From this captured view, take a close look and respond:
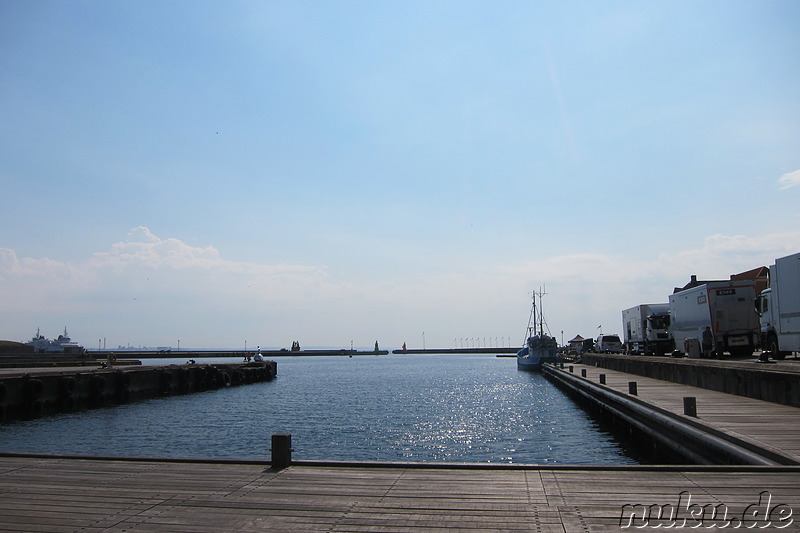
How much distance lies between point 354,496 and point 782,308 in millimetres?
25053

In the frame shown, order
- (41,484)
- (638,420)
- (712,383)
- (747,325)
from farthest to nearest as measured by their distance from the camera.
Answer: (747,325) < (712,383) < (638,420) < (41,484)

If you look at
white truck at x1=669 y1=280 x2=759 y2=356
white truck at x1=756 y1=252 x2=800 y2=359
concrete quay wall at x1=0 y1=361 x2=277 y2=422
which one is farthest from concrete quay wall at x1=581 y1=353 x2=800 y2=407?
concrete quay wall at x1=0 y1=361 x2=277 y2=422

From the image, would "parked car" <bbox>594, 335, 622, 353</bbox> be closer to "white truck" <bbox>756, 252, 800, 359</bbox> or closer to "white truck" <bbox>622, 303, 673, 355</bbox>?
"white truck" <bbox>622, 303, 673, 355</bbox>

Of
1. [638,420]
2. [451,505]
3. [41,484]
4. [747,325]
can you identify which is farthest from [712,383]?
[41,484]

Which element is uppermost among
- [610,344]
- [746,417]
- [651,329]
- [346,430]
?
[651,329]

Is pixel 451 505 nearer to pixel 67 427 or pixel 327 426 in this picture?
pixel 327 426

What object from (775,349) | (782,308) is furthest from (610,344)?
(782,308)

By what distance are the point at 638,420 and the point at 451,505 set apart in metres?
14.7

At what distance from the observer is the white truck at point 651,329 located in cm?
4981

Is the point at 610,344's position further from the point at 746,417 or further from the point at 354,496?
the point at 354,496

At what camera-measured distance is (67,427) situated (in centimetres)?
2939

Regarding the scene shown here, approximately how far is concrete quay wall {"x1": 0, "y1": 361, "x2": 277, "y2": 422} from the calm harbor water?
87.8 inches

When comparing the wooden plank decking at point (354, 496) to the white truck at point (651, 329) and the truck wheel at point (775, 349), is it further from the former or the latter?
the white truck at point (651, 329)

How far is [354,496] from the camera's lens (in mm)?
7883
